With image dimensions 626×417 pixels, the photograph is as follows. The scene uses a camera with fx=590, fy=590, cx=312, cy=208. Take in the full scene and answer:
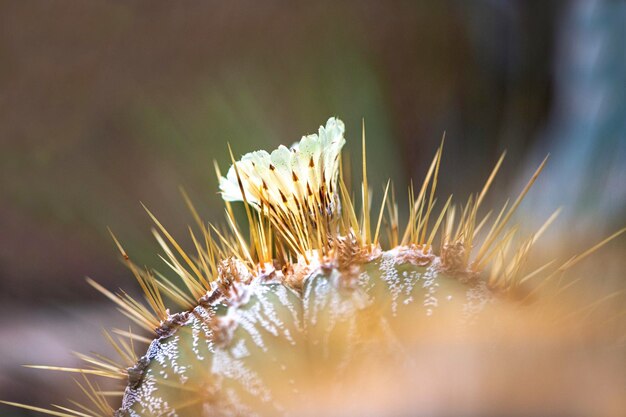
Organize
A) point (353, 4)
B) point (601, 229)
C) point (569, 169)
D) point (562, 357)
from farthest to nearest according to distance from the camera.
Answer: point (353, 4) → point (569, 169) → point (601, 229) → point (562, 357)

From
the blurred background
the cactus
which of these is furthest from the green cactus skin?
the blurred background

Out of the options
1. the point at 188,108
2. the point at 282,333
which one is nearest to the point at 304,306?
the point at 282,333

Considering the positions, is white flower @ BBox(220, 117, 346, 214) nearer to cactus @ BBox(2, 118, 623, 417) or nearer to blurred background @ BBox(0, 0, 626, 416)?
cactus @ BBox(2, 118, 623, 417)

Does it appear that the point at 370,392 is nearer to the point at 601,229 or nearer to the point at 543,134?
the point at 601,229

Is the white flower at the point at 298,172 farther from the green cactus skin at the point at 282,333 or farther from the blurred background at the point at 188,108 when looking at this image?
the blurred background at the point at 188,108

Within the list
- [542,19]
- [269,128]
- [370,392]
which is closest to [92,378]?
[269,128]

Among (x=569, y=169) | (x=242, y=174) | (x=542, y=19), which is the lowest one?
(x=242, y=174)
